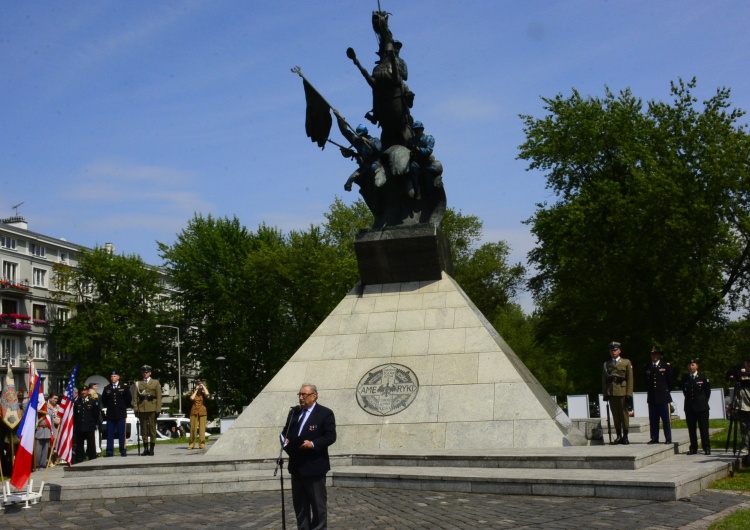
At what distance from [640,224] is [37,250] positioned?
1814 inches

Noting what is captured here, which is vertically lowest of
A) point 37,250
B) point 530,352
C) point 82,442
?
point 82,442

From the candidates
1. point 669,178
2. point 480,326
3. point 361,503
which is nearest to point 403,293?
point 480,326

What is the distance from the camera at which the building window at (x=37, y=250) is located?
62.0 metres

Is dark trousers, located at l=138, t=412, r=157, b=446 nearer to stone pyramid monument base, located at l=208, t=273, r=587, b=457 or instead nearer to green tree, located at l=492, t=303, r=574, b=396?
stone pyramid monument base, located at l=208, t=273, r=587, b=457

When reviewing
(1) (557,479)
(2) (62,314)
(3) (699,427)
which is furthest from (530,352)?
(1) (557,479)

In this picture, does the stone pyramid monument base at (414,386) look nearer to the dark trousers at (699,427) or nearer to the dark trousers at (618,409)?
the dark trousers at (618,409)

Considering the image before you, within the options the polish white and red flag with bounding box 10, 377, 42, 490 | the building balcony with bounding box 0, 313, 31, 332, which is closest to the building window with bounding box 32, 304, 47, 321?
the building balcony with bounding box 0, 313, 31, 332

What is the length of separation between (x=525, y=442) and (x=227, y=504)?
196 inches

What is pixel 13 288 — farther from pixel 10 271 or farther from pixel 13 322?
pixel 10 271

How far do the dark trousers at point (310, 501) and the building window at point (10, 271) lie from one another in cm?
5520

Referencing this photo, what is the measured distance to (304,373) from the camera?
15914mm

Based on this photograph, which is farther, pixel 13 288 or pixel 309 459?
pixel 13 288

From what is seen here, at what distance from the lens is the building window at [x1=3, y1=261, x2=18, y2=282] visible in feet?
191

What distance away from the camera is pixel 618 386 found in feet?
45.7
